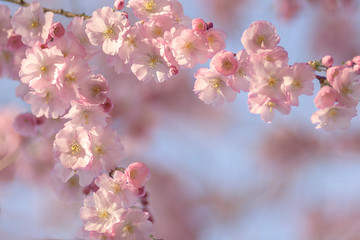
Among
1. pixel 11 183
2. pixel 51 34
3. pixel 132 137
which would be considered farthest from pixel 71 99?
pixel 132 137

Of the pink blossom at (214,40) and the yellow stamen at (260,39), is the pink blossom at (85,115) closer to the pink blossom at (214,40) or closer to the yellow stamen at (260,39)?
the pink blossom at (214,40)

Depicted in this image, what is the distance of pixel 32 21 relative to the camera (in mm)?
1307

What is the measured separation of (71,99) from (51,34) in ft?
0.77

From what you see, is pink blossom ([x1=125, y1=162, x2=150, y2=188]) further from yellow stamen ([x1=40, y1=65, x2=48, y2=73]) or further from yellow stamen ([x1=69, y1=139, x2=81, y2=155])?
yellow stamen ([x1=40, y1=65, x2=48, y2=73])

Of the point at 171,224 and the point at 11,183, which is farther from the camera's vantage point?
the point at 171,224

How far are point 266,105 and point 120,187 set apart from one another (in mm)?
568

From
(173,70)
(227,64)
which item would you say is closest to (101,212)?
(173,70)

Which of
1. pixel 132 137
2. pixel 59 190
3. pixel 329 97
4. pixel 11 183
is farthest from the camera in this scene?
pixel 132 137

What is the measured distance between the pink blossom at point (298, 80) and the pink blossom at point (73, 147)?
68 centimetres

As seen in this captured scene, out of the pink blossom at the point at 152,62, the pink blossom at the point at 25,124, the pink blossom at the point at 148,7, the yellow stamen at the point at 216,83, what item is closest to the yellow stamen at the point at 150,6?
the pink blossom at the point at 148,7

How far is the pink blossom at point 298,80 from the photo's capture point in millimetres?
1154

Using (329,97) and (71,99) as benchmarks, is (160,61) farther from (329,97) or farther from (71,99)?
(329,97)

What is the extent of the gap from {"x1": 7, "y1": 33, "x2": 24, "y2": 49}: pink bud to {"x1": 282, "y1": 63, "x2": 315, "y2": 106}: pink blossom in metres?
1.11

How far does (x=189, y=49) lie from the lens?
1.21 m
